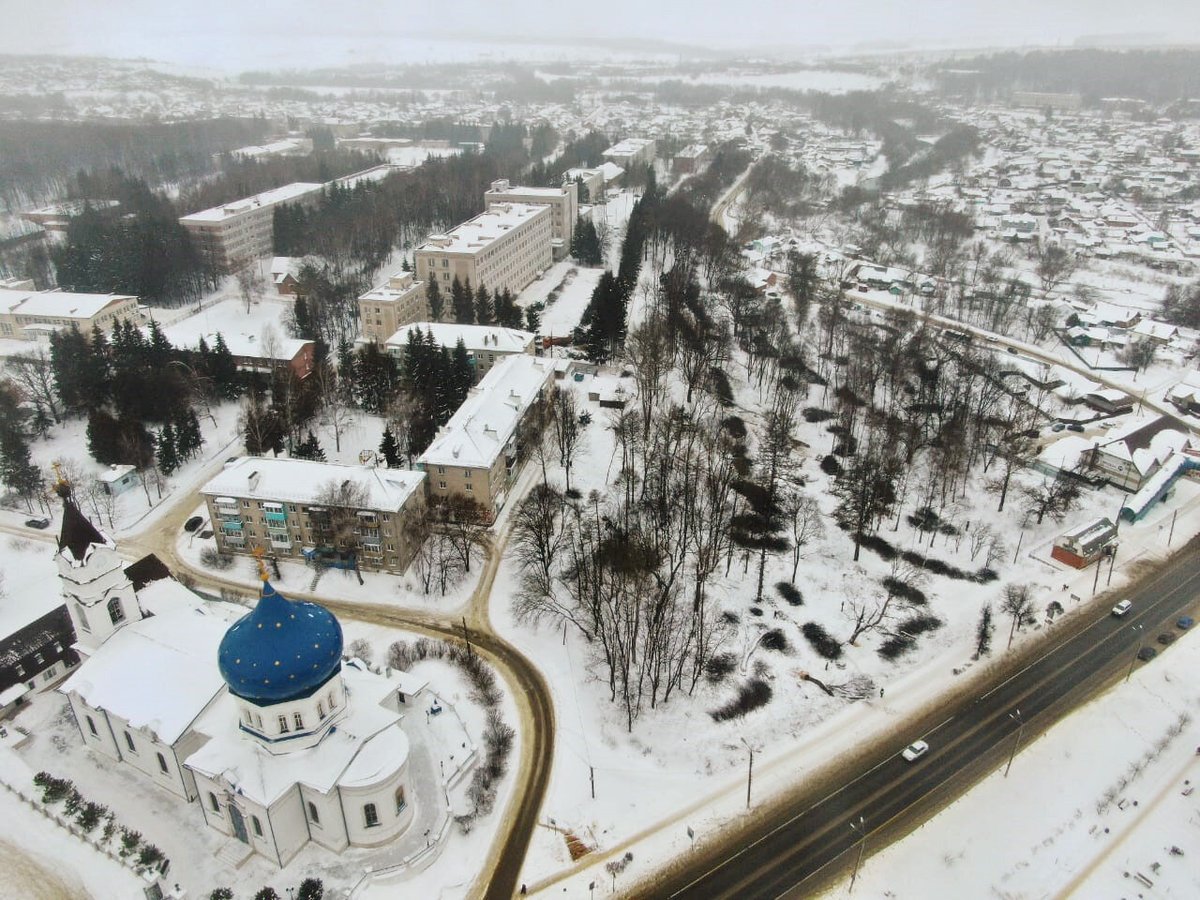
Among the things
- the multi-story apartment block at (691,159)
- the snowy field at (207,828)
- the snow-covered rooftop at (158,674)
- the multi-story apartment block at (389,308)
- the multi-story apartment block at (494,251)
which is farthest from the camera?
the multi-story apartment block at (691,159)

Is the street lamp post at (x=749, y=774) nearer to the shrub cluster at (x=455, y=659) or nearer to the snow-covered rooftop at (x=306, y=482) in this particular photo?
the shrub cluster at (x=455, y=659)

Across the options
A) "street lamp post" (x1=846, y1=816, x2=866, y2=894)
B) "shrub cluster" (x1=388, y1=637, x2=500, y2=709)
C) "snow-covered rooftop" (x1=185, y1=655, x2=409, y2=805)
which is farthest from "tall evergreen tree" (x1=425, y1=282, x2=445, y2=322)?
"street lamp post" (x1=846, y1=816, x2=866, y2=894)

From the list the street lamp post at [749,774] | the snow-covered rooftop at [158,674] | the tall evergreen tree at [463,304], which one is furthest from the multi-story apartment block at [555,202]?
the street lamp post at [749,774]

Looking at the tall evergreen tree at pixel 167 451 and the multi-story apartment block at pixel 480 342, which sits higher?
the multi-story apartment block at pixel 480 342

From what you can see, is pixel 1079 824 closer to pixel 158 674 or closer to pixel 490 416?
pixel 158 674

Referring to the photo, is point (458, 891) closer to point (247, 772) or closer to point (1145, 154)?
point (247, 772)

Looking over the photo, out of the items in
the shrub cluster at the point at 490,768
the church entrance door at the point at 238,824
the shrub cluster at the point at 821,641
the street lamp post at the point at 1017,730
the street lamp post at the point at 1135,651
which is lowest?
the street lamp post at the point at 1135,651
